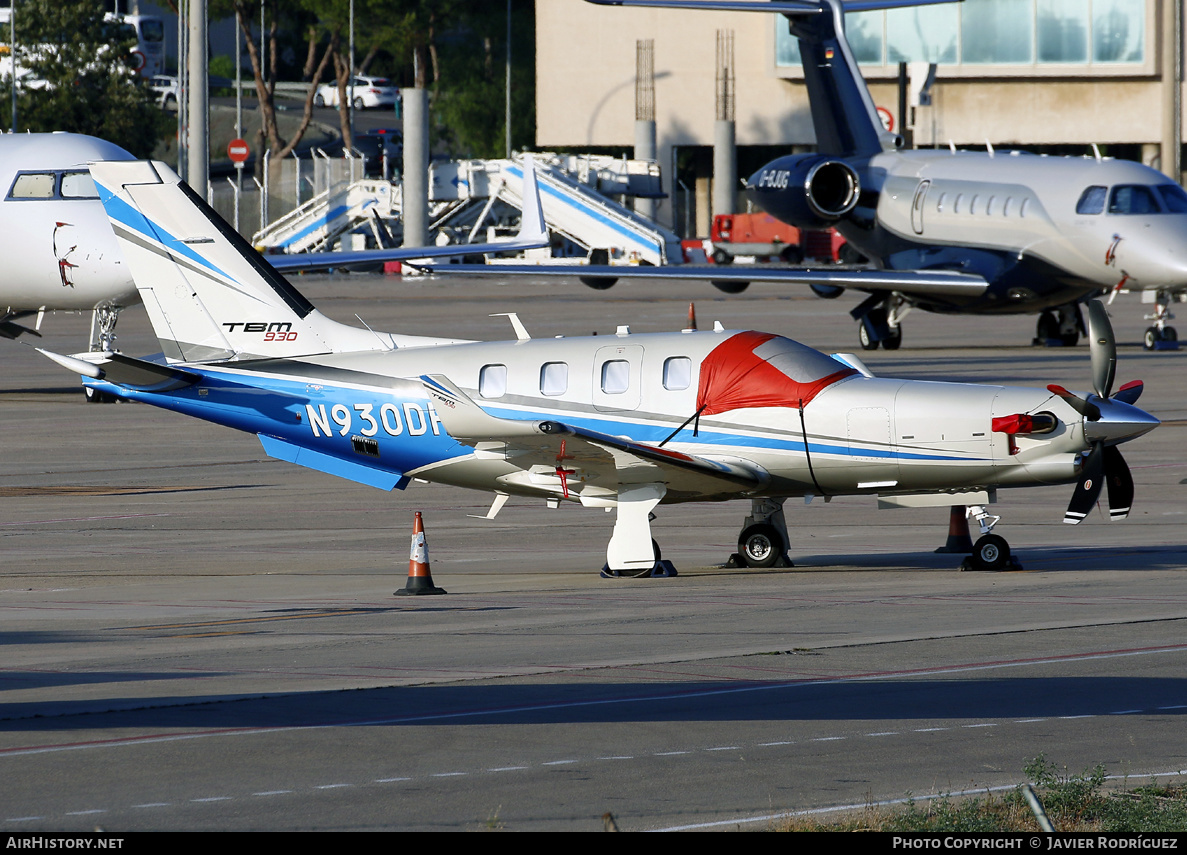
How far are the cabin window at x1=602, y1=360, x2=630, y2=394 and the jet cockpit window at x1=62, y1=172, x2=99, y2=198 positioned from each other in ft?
52.6

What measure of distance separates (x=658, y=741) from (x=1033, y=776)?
2.22 meters

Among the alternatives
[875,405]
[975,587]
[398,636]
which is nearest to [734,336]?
[875,405]

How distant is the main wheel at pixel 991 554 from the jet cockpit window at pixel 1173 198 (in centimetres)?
2251

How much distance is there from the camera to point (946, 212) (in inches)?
1558

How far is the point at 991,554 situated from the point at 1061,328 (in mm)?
25527

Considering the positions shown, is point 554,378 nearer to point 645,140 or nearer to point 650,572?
point 650,572

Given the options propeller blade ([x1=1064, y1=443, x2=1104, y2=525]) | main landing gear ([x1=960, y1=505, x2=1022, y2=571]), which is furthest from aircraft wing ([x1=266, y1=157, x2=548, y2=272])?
propeller blade ([x1=1064, y1=443, x2=1104, y2=525])

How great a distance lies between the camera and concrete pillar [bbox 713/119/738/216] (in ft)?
284

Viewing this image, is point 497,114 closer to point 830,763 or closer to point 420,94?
point 420,94

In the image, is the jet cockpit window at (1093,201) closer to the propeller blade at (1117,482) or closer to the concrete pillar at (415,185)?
the propeller blade at (1117,482)

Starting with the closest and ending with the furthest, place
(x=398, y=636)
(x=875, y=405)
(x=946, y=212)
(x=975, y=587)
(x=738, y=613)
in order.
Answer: (x=398, y=636)
(x=738, y=613)
(x=975, y=587)
(x=875, y=405)
(x=946, y=212)

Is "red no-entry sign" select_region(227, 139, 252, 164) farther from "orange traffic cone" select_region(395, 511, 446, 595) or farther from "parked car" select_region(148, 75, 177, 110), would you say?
"orange traffic cone" select_region(395, 511, 446, 595)

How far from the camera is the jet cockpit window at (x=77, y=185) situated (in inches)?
1201

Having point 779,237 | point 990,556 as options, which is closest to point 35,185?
point 990,556
